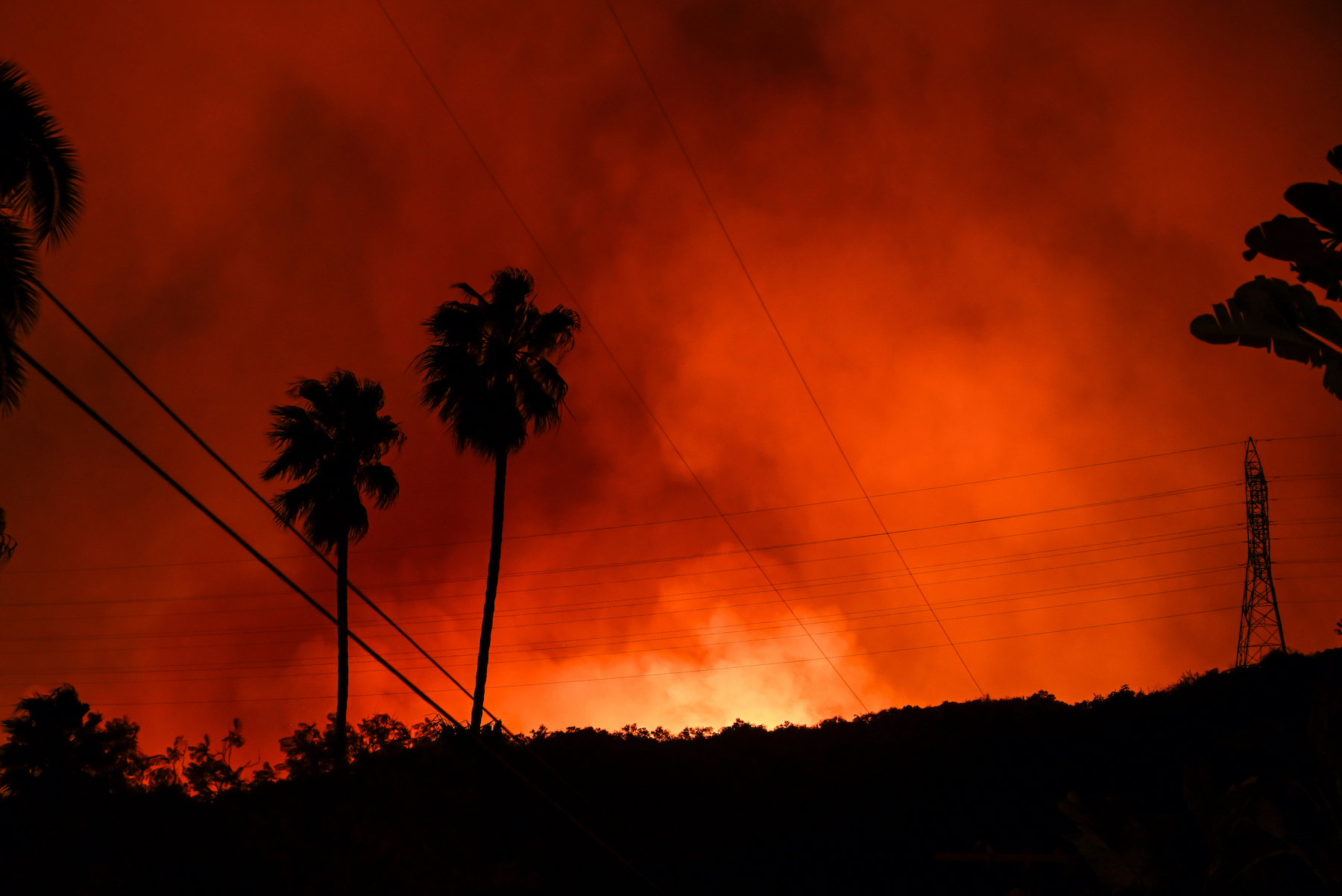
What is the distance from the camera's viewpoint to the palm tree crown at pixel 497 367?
78.7ft

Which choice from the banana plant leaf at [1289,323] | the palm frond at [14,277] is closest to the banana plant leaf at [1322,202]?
the banana plant leaf at [1289,323]

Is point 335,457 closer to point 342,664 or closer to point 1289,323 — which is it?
point 342,664

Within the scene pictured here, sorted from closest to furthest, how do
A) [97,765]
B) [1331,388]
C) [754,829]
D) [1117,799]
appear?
[1331,388] < [1117,799] < [754,829] < [97,765]

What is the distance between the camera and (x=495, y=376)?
81.0 feet

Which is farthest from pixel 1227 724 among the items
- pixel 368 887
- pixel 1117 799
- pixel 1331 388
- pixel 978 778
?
pixel 368 887

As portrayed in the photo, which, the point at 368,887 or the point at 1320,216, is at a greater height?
the point at 1320,216

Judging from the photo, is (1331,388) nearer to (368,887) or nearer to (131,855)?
(368,887)

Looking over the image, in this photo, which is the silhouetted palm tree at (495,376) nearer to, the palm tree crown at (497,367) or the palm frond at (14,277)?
the palm tree crown at (497,367)

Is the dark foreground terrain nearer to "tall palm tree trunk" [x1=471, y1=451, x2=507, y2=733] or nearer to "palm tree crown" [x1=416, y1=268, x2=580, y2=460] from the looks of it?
"tall palm tree trunk" [x1=471, y1=451, x2=507, y2=733]

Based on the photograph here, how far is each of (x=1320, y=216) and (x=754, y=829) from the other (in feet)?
71.5

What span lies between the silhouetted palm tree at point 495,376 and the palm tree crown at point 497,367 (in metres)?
0.02

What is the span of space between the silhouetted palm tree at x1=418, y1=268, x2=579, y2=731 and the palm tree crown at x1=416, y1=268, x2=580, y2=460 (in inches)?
0.9

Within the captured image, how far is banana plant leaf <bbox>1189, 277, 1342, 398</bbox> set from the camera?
→ 23.4 feet

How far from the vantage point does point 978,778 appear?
25.1 meters
